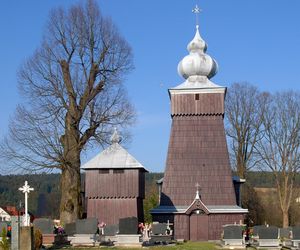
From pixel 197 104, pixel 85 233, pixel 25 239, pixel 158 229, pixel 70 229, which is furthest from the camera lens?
pixel 197 104

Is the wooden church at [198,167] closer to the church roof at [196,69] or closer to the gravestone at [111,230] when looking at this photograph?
the church roof at [196,69]

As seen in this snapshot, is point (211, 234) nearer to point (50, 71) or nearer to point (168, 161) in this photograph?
point (168, 161)

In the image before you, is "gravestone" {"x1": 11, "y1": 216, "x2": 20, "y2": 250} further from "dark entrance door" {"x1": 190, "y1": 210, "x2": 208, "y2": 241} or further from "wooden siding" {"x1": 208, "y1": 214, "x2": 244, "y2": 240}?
"wooden siding" {"x1": 208, "y1": 214, "x2": 244, "y2": 240}

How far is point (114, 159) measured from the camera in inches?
1527

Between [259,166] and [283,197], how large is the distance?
310cm

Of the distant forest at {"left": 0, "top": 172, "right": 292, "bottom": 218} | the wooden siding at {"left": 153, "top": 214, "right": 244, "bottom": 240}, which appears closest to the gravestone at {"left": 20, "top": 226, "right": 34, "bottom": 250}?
the wooden siding at {"left": 153, "top": 214, "right": 244, "bottom": 240}

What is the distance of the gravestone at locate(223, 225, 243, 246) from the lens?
102ft

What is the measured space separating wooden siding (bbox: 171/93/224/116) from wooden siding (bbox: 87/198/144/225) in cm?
763

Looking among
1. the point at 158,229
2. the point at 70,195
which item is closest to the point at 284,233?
the point at 158,229

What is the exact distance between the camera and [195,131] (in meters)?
42.4

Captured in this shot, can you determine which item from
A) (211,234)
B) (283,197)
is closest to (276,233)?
(211,234)

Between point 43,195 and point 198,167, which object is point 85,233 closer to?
point 198,167

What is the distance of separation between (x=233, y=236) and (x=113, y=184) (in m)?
9.64

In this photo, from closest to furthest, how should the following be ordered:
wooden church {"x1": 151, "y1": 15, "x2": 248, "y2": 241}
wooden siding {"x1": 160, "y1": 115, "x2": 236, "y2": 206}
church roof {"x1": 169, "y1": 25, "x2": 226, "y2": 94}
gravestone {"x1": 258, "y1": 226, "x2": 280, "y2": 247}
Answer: gravestone {"x1": 258, "y1": 226, "x2": 280, "y2": 247}, wooden church {"x1": 151, "y1": 15, "x2": 248, "y2": 241}, wooden siding {"x1": 160, "y1": 115, "x2": 236, "y2": 206}, church roof {"x1": 169, "y1": 25, "x2": 226, "y2": 94}
